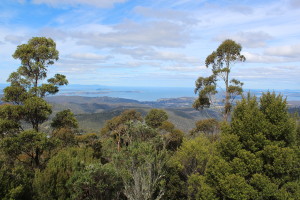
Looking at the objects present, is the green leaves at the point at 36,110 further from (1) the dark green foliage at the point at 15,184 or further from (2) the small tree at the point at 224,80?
(2) the small tree at the point at 224,80

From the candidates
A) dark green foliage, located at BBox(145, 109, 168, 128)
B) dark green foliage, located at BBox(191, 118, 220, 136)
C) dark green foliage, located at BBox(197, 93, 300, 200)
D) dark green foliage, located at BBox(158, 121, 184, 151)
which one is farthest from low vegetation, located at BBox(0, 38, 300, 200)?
dark green foliage, located at BBox(191, 118, 220, 136)

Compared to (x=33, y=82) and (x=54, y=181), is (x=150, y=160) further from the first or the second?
(x=33, y=82)

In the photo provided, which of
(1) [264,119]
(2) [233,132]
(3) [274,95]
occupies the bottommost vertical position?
(2) [233,132]

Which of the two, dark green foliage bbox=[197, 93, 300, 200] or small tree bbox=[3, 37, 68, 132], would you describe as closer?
dark green foliage bbox=[197, 93, 300, 200]

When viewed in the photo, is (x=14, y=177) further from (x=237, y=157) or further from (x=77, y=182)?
(x=237, y=157)

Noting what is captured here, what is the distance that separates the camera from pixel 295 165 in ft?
32.2

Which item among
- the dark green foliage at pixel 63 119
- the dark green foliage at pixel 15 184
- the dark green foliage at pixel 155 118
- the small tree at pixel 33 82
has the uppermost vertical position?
the small tree at pixel 33 82

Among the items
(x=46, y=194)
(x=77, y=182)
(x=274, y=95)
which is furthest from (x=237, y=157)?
(x=46, y=194)

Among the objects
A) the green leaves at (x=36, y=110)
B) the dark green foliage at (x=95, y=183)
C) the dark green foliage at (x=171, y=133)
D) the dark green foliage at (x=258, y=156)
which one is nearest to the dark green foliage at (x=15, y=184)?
the dark green foliage at (x=95, y=183)

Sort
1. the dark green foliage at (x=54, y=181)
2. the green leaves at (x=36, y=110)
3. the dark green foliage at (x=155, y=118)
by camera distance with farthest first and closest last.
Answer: the dark green foliage at (x=155, y=118) < the green leaves at (x=36, y=110) < the dark green foliage at (x=54, y=181)

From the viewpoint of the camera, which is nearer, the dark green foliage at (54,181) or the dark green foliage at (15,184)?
the dark green foliage at (15,184)

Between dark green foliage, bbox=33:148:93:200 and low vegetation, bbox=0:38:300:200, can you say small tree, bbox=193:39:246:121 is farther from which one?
dark green foliage, bbox=33:148:93:200

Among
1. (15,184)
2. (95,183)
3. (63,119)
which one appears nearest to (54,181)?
(15,184)

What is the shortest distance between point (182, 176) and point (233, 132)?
8.15 m
